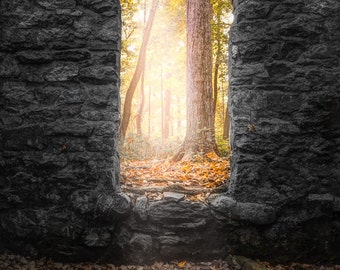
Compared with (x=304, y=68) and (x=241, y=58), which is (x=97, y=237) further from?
(x=304, y=68)

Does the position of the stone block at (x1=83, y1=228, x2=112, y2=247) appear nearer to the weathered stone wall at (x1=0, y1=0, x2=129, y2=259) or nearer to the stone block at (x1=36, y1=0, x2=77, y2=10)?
the weathered stone wall at (x1=0, y1=0, x2=129, y2=259)

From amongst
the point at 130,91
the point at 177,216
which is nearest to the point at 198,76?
the point at 177,216

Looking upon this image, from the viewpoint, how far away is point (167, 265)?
111 inches

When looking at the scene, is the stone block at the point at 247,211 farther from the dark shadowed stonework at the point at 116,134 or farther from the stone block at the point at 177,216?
the stone block at the point at 177,216

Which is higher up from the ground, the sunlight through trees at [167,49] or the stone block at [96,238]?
the sunlight through trees at [167,49]

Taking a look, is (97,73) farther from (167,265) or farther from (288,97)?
(167,265)

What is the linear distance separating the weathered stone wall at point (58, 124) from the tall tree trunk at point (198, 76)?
2.68 metres

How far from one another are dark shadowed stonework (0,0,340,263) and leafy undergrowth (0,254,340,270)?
0.08 metres

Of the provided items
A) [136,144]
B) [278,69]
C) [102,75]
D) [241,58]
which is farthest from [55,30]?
[136,144]

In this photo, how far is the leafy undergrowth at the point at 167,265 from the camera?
106 inches

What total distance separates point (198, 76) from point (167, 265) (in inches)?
146

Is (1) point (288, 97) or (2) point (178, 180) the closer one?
(1) point (288, 97)

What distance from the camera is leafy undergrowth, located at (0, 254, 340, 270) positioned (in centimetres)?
270

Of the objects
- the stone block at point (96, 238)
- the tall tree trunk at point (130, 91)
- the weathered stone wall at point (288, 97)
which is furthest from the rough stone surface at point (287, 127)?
the tall tree trunk at point (130, 91)
